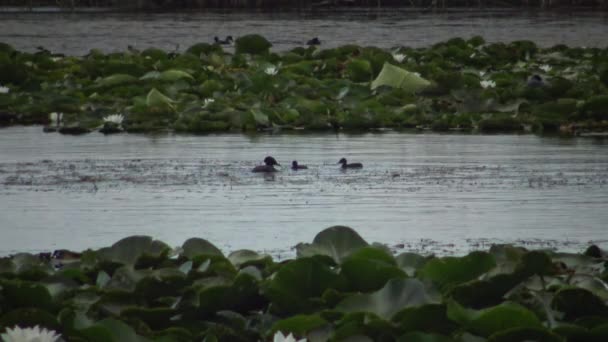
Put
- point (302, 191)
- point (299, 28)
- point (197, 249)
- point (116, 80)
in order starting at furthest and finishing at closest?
point (299, 28)
point (116, 80)
point (302, 191)
point (197, 249)

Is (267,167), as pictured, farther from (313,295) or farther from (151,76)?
(151,76)

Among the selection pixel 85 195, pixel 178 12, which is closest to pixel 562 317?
pixel 85 195

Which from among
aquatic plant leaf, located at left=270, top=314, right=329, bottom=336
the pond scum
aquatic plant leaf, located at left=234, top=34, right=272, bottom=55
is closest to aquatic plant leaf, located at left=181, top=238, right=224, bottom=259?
the pond scum

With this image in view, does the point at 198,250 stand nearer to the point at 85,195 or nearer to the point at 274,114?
the point at 85,195

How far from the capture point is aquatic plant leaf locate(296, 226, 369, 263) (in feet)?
17.2

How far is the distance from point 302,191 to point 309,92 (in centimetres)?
487

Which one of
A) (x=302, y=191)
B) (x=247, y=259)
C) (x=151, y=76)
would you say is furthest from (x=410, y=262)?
(x=151, y=76)

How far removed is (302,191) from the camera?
340 inches

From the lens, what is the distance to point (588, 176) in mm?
9086

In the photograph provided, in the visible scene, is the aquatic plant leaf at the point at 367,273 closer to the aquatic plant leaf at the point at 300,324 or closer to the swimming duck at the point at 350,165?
the aquatic plant leaf at the point at 300,324

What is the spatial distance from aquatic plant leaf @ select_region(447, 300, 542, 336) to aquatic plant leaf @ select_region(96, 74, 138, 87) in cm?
1048

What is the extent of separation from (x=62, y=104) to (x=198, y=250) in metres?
8.10

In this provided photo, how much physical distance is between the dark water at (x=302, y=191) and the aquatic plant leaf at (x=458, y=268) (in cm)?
167

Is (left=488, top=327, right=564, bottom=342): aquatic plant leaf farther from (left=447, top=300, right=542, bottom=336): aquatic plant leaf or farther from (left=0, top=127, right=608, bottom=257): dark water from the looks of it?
(left=0, top=127, right=608, bottom=257): dark water
